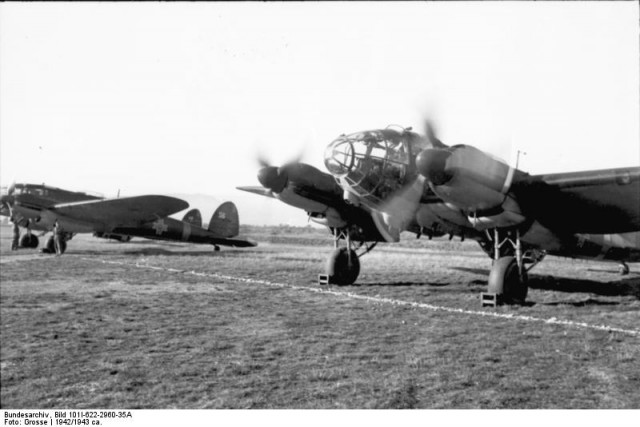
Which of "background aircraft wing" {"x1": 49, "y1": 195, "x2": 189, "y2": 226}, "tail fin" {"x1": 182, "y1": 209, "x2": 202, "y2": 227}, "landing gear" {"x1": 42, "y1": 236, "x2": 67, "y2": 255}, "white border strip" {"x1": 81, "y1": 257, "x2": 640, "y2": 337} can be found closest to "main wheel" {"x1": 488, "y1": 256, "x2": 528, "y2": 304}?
"white border strip" {"x1": 81, "y1": 257, "x2": 640, "y2": 337}

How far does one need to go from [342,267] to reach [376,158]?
3229mm

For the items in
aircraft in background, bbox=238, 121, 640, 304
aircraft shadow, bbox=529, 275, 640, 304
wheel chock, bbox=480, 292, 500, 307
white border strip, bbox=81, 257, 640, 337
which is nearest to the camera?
white border strip, bbox=81, 257, 640, 337

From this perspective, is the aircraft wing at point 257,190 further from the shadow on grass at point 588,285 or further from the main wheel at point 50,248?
the main wheel at point 50,248

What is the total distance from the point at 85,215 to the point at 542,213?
61.0ft

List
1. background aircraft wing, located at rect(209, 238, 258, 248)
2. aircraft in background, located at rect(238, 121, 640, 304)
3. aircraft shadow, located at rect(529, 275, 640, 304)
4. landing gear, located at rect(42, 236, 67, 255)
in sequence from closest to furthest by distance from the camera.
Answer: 1. aircraft in background, located at rect(238, 121, 640, 304)
2. aircraft shadow, located at rect(529, 275, 640, 304)
3. landing gear, located at rect(42, 236, 67, 255)
4. background aircraft wing, located at rect(209, 238, 258, 248)

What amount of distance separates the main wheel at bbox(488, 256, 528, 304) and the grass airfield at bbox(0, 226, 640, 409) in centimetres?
33

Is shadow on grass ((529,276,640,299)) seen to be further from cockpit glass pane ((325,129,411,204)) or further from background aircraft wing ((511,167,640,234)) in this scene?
cockpit glass pane ((325,129,411,204))

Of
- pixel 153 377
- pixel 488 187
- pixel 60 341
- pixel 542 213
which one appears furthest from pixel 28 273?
pixel 542 213

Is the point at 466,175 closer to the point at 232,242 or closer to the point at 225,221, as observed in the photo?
the point at 225,221

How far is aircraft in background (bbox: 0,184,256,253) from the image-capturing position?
21266mm

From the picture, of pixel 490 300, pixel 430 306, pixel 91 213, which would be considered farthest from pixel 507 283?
pixel 91 213

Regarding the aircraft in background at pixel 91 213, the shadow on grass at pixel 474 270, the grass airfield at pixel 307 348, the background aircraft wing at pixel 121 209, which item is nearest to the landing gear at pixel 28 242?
the aircraft in background at pixel 91 213
